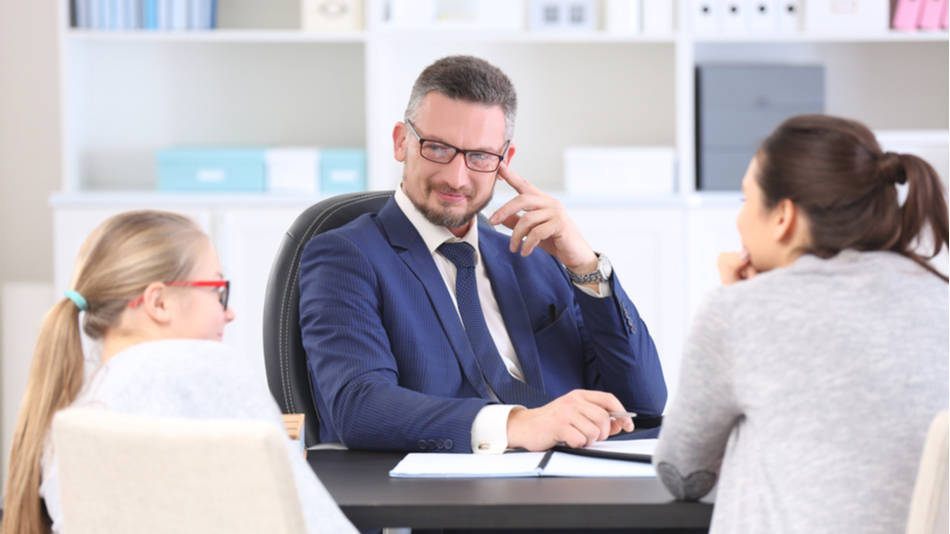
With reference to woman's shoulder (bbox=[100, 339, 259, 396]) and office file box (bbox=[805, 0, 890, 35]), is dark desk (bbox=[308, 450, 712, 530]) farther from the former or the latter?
office file box (bbox=[805, 0, 890, 35])

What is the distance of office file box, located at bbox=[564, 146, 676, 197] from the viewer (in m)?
3.34

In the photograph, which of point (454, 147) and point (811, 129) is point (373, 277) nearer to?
point (454, 147)

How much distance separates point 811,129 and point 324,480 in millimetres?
723

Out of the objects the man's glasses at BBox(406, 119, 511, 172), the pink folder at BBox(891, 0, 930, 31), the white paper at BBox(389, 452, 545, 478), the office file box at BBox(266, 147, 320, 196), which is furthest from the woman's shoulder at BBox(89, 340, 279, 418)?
the pink folder at BBox(891, 0, 930, 31)

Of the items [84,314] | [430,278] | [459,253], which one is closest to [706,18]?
[459,253]

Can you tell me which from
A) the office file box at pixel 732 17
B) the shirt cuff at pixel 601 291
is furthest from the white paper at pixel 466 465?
the office file box at pixel 732 17

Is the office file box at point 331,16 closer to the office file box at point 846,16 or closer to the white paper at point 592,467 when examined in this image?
the office file box at point 846,16

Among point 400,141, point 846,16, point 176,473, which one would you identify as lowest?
point 176,473

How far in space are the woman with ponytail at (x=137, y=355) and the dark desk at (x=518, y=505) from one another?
6 centimetres

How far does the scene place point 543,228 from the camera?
1876mm

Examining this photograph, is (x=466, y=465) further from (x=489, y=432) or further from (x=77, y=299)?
(x=77, y=299)

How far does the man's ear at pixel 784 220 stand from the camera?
1.25 metres

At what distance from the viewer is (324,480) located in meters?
1.37

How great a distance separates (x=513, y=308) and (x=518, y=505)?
2.69 ft
